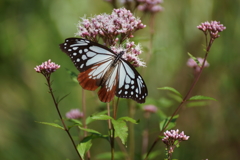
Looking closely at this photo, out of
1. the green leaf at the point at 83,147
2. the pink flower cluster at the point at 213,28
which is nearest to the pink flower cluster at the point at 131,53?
the pink flower cluster at the point at 213,28

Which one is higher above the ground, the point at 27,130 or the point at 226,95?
the point at 226,95

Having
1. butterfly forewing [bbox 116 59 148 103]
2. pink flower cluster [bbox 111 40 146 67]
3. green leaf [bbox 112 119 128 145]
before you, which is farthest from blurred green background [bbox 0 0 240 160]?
green leaf [bbox 112 119 128 145]

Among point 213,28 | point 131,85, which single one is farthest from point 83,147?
point 213,28

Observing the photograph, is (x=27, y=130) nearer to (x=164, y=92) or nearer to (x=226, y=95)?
(x=164, y=92)

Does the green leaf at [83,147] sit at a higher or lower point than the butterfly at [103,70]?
lower

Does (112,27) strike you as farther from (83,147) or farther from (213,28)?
(83,147)

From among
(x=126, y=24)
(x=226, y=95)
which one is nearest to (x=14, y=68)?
(x=126, y=24)

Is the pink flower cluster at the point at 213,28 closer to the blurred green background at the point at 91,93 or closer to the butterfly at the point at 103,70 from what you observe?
the butterfly at the point at 103,70
